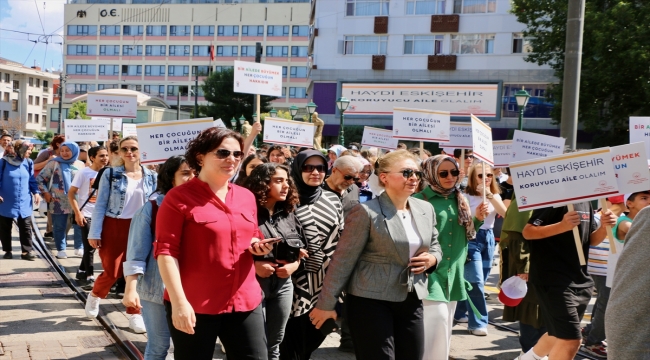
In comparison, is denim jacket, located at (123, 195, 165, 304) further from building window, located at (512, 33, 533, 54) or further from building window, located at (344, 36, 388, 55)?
building window, located at (344, 36, 388, 55)

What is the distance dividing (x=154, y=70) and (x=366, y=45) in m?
49.6

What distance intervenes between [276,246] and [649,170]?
2940mm

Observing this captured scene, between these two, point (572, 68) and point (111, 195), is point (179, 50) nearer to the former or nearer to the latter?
point (572, 68)

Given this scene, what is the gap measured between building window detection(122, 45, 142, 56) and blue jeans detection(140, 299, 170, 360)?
299 ft

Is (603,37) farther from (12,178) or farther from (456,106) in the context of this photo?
(12,178)

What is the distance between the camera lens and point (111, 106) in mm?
13609

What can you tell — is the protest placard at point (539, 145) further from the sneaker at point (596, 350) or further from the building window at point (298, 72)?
the building window at point (298, 72)

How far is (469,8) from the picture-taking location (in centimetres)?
4706

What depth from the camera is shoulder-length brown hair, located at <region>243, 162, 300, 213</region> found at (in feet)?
17.1

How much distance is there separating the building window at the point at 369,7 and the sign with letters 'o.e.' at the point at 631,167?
43753 mm

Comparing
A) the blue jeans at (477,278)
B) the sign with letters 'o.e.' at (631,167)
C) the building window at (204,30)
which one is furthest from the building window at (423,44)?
the building window at (204,30)

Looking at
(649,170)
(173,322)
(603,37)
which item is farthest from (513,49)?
(173,322)

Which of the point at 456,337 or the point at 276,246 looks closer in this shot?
the point at 276,246

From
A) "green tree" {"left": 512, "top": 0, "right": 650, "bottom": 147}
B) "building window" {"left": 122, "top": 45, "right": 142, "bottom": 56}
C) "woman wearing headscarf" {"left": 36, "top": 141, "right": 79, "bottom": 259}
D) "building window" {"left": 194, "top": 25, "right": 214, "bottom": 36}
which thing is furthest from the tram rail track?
"building window" {"left": 122, "top": 45, "right": 142, "bottom": 56}
